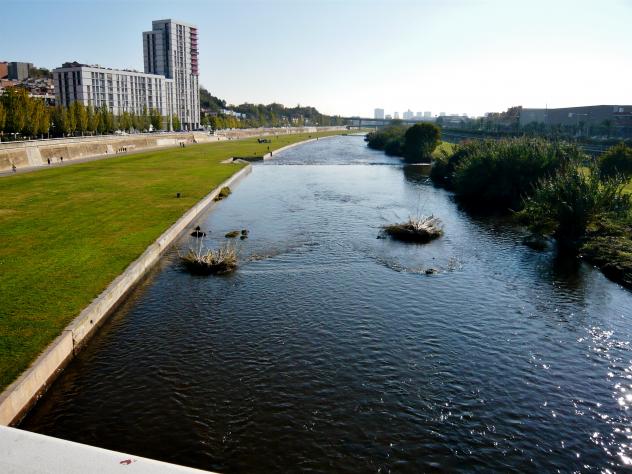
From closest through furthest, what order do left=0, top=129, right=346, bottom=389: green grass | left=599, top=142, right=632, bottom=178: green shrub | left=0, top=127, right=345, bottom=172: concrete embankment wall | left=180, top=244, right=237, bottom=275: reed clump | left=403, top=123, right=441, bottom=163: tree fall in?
left=0, top=129, right=346, bottom=389: green grass < left=180, top=244, right=237, bottom=275: reed clump < left=599, top=142, right=632, bottom=178: green shrub < left=0, top=127, right=345, bottom=172: concrete embankment wall < left=403, top=123, right=441, bottom=163: tree

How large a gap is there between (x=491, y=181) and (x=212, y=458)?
136ft

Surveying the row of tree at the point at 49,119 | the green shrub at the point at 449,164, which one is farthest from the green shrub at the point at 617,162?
the row of tree at the point at 49,119

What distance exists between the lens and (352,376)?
1517 centimetres

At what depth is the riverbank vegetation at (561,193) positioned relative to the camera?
28984mm

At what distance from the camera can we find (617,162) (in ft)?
143

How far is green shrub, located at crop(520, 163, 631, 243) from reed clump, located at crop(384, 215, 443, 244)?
22.0 ft

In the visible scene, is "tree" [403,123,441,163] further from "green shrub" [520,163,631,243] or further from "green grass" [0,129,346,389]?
"green shrub" [520,163,631,243]

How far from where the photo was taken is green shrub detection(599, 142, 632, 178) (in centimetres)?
4259

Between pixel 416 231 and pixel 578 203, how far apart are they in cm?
920

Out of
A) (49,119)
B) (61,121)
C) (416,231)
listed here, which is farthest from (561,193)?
(61,121)

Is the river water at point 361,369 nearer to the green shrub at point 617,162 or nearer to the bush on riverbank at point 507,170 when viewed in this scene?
the bush on riverbank at point 507,170

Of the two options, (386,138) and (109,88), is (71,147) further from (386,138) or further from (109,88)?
(109,88)

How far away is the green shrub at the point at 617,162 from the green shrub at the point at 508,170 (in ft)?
6.95

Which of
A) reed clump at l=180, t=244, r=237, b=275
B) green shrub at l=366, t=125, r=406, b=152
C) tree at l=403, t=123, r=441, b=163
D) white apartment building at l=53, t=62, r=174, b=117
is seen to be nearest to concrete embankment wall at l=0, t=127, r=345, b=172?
reed clump at l=180, t=244, r=237, b=275
